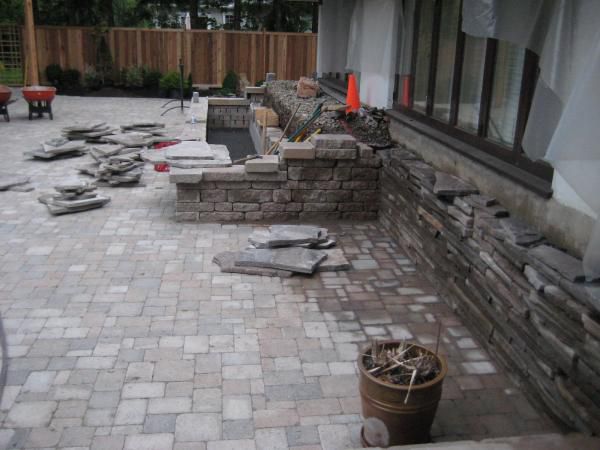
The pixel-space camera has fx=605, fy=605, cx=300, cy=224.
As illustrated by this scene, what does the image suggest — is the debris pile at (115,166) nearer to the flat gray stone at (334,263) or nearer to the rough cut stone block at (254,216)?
the rough cut stone block at (254,216)

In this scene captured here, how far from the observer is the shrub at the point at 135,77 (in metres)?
18.6

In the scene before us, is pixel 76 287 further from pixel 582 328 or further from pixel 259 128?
pixel 259 128

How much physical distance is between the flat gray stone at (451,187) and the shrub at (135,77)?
15.5 m

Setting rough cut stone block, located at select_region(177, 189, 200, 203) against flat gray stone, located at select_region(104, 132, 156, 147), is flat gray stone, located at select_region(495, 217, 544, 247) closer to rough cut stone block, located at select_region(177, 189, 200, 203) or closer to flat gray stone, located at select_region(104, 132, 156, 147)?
rough cut stone block, located at select_region(177, 189, 200, 203)

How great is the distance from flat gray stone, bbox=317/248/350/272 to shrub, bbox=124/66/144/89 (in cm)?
1487

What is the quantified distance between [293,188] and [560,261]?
3.84m

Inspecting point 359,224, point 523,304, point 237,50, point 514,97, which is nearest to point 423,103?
point 359,224

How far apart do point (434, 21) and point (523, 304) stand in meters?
3.46

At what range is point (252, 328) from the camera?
4.25m

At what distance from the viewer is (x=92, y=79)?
18734 millimetres

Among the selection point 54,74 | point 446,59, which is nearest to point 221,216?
point 446,59

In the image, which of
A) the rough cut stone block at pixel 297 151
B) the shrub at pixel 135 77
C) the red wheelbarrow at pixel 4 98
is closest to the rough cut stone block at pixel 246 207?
the rough cut stone block at pixel 297 151

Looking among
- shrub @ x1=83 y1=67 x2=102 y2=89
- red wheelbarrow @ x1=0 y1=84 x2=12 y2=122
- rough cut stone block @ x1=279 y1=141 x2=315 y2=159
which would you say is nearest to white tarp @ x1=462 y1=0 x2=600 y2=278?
rough cut stone block @ x1=279 y1=141 x2=315 y2=159

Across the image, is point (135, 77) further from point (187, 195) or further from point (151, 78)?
point (187, 195)
